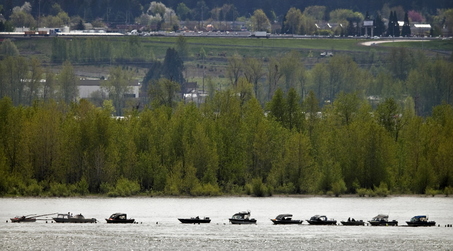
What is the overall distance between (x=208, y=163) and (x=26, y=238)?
88.8 ft

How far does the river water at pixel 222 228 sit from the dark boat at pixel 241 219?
1.86 feet

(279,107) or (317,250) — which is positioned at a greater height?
(279,107)

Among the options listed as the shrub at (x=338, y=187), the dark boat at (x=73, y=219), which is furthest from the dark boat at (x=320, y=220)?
the shrub at (x=338, y=187)

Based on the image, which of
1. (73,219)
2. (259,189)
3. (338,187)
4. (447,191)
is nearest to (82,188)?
(259,189)

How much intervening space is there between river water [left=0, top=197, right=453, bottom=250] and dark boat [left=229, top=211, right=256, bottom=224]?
0.57 metres

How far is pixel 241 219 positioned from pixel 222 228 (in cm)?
185

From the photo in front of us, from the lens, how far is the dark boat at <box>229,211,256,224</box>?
262 ft

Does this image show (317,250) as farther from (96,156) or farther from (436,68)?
(436,68)

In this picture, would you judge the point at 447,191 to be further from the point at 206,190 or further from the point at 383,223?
the point at 206,190

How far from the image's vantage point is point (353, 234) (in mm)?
76062

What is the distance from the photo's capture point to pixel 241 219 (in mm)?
79812

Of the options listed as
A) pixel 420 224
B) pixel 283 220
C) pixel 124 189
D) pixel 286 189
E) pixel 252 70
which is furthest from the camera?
pixel 252 70

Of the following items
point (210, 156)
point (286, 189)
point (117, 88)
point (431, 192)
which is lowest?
point (431, 192)

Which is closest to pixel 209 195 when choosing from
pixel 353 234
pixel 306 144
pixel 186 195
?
pixel 186 195
